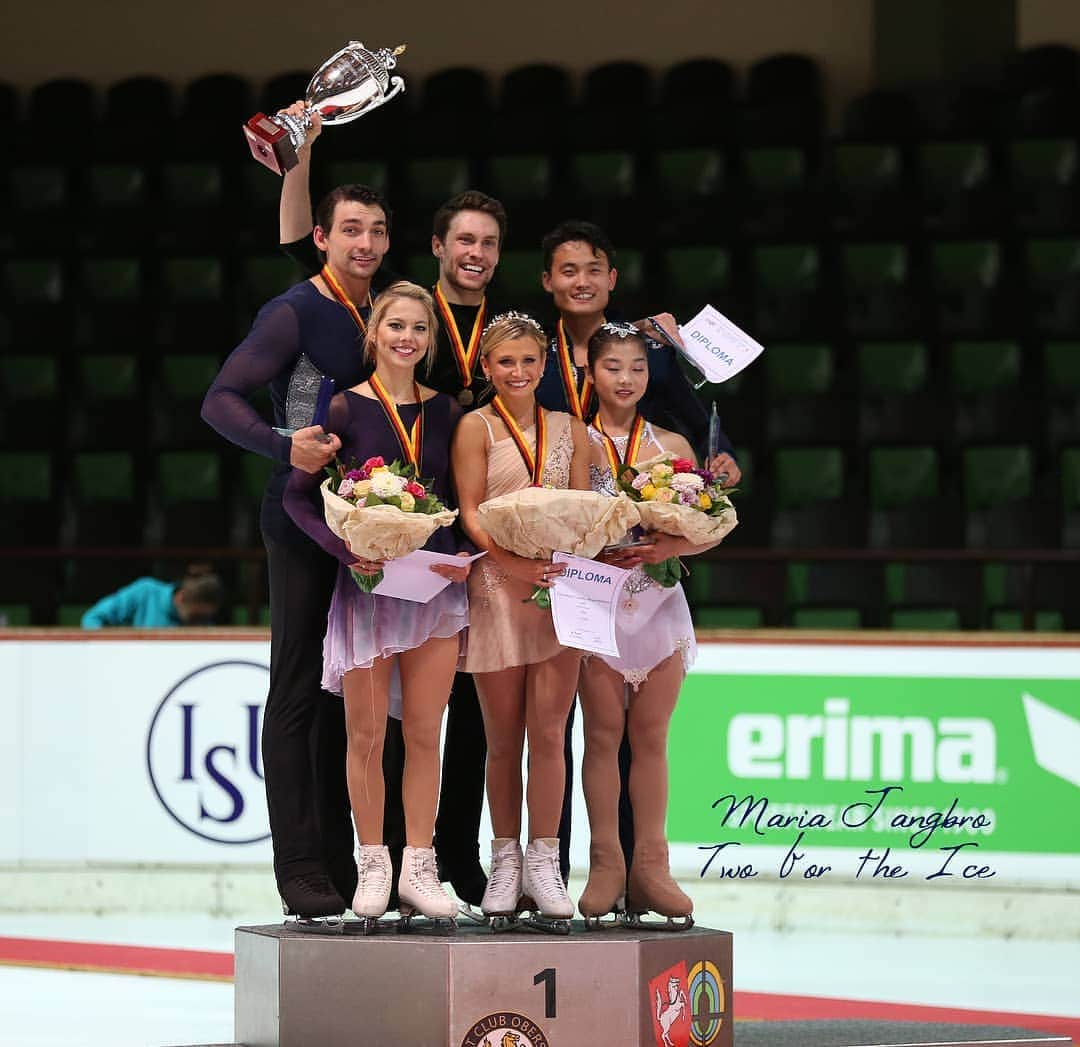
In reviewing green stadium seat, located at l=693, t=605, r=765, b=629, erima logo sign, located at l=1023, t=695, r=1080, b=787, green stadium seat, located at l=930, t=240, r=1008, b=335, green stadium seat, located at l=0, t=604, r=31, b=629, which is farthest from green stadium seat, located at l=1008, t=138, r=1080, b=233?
green stadium seat, located at l=0, t=604, r=31, b=629

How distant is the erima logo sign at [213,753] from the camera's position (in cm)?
692

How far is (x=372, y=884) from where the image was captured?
407 cm

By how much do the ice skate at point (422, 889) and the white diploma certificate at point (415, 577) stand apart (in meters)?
0.56

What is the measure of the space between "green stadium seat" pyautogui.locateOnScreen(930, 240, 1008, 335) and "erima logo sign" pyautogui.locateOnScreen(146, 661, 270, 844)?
4.18 m

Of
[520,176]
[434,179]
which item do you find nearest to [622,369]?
[520,176]

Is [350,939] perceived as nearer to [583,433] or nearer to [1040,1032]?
[583,433]

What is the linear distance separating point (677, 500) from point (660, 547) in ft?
0.42

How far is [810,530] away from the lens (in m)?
8.40

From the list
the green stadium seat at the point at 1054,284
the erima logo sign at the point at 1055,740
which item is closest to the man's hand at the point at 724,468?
the erima logo sign at the point at 1055,740

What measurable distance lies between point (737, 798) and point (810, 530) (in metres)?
1.99

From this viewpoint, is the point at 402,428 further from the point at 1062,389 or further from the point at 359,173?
the point at 359,173

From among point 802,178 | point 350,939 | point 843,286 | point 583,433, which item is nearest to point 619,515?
point 583,433

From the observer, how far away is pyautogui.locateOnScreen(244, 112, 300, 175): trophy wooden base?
13.6ft

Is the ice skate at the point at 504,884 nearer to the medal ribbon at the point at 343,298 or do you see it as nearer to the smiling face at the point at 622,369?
the smiling face at the point at 622,369
